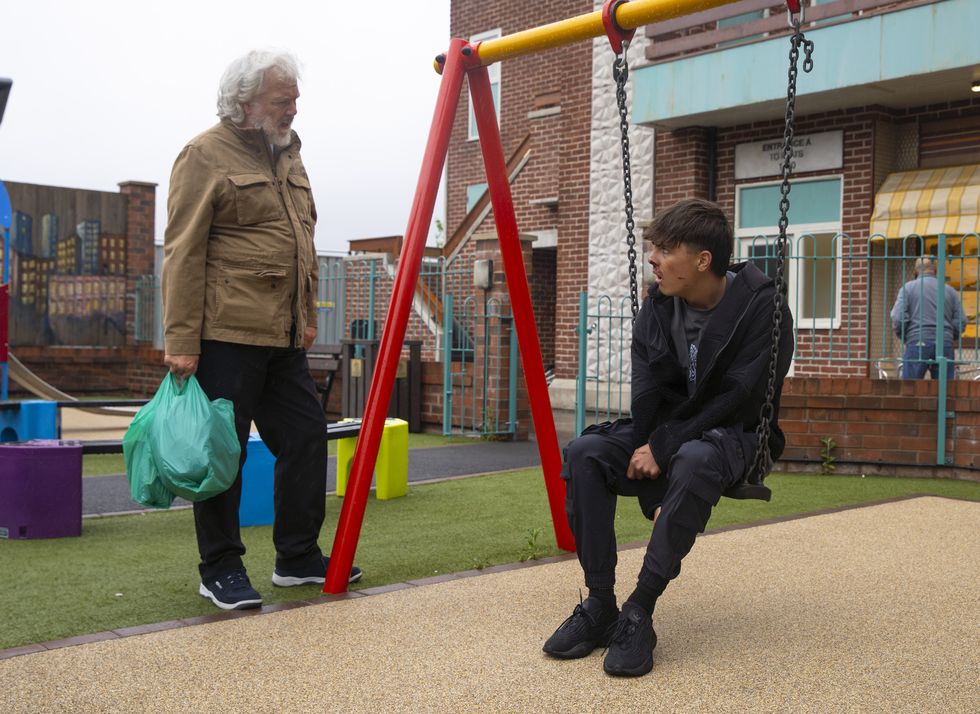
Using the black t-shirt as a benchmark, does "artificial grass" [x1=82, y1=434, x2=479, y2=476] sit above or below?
below

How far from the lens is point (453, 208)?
24.5 meters

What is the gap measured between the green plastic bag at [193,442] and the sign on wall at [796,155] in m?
10.7

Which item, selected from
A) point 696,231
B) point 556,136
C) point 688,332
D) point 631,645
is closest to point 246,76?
point 696,231

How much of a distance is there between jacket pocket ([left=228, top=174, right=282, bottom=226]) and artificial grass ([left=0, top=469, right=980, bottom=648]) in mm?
1473

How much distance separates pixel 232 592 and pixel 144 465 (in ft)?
1.93

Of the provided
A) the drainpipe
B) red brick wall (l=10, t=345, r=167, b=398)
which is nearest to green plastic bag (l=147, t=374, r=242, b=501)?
the drainpipe

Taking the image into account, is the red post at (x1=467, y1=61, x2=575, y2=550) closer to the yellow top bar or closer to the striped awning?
the yellow top bar

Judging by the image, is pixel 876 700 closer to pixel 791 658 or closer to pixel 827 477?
pixel 791 658

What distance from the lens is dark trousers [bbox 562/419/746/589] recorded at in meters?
3.38

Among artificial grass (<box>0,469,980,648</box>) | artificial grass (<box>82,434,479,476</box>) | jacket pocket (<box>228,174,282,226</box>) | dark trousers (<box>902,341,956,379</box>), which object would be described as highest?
jacket pocket (<box>228,174,282,226</box>)

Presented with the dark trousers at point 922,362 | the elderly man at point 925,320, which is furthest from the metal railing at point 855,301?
the elderly man at point 925,320

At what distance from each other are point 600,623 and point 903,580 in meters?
1.77

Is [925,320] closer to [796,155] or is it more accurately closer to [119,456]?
[796,155]

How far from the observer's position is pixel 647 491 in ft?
12.1
